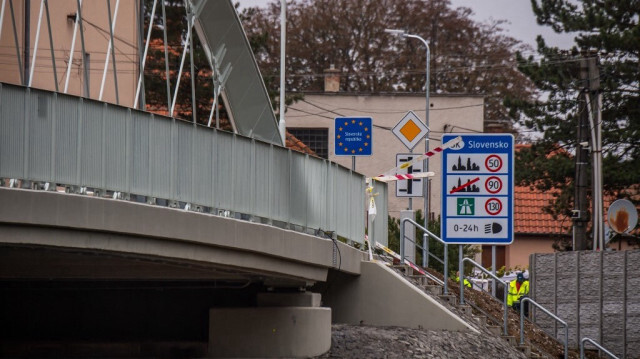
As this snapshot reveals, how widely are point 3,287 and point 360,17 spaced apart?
3925 centimetres

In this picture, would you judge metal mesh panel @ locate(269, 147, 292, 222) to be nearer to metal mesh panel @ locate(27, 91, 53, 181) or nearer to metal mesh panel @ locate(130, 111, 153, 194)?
metal mesh panel @ locate(130, 111, 153, 194)

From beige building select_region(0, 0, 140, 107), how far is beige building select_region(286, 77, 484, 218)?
27.6 meters

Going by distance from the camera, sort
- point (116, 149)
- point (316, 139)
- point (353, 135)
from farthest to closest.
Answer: point (316, 139) < point (353, 135) < point (116, 149)

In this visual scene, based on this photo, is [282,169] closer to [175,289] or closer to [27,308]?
[175,289]

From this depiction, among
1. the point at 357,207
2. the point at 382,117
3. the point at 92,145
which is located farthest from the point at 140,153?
the point at 382,117

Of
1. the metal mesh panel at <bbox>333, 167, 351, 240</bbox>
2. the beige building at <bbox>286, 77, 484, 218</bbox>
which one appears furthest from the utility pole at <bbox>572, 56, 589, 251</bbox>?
the beige building at <bbox>286, 77, 484, 218</bbox>

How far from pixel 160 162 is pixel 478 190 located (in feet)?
22.1

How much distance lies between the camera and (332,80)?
58094 mm

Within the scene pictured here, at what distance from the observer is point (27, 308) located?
801 inches

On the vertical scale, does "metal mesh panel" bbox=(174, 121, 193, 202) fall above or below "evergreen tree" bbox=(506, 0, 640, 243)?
below

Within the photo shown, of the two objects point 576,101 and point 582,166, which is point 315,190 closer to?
point 582,166

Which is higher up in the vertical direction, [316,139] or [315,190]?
[316,139]

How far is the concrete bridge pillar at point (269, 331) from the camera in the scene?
60.9ft

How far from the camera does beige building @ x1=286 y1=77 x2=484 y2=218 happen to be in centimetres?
5834
